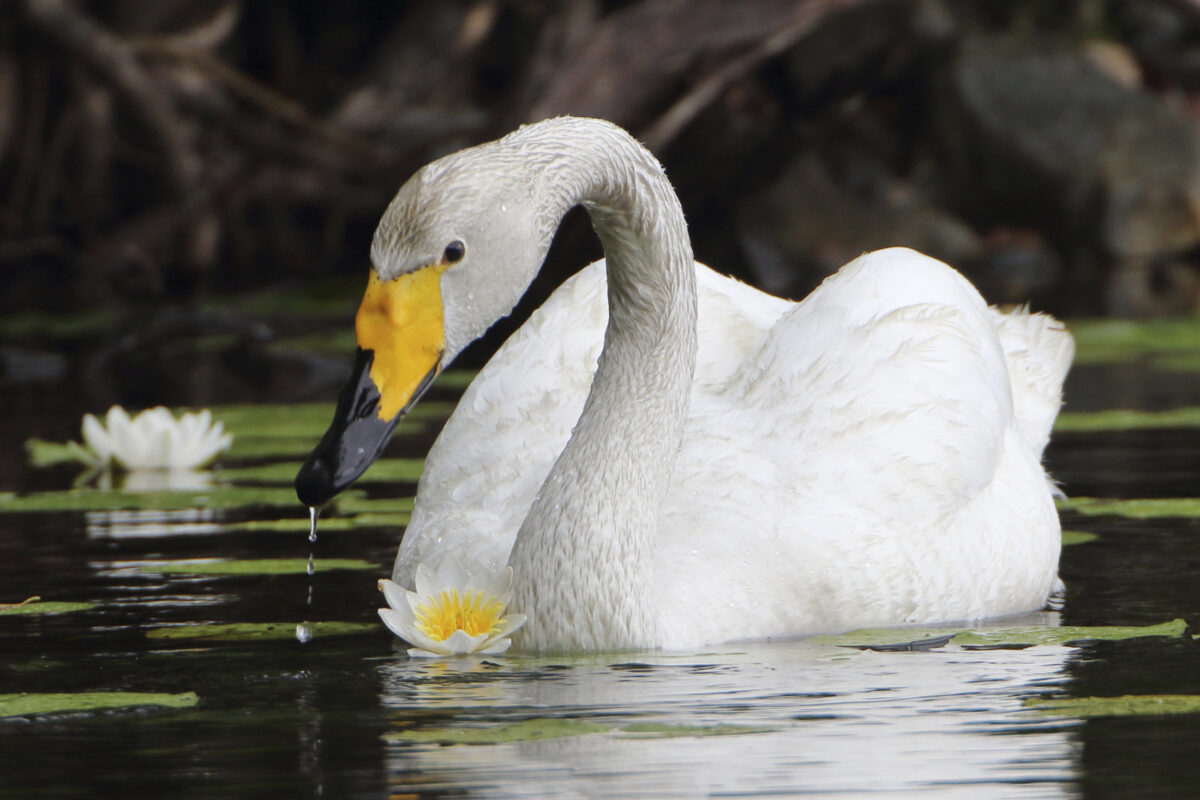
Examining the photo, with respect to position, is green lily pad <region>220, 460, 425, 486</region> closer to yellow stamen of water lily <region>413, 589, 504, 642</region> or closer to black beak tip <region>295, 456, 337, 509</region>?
yellow stamen of water lily <region>413, 589, 504, 642</region>

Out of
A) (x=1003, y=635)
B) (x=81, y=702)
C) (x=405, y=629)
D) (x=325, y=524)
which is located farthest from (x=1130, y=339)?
(x=81, y=702)

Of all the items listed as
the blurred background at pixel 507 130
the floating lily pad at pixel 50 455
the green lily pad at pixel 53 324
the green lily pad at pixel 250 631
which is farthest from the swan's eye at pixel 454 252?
the green lily pad at pixel 53 324

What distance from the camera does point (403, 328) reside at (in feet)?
14.0

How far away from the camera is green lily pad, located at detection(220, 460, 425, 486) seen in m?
7.82

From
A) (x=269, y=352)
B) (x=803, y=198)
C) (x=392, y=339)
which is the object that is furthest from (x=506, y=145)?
(x=803, y=198)

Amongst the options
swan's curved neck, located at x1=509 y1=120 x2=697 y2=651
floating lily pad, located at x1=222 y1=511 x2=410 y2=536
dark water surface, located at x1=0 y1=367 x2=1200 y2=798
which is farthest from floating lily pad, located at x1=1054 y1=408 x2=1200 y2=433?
swan's curved neck, located at x1=509 y1=120 x2=697 y2=651

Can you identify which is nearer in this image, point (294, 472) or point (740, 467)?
point (740, 467)

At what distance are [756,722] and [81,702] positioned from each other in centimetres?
135

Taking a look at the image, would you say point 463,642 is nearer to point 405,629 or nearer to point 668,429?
point 405,629

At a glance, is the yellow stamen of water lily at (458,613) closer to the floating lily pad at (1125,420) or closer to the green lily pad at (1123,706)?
the green lily pad at (1123,706)

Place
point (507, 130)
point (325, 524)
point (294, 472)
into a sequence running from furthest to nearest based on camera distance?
point (507, 130) < point (294, 472) < point (325, 524)

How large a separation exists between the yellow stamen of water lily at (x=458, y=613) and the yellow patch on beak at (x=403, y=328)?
0.79 metres

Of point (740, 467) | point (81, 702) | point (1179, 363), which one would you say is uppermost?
point (1179, 363)

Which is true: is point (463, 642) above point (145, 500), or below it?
below
